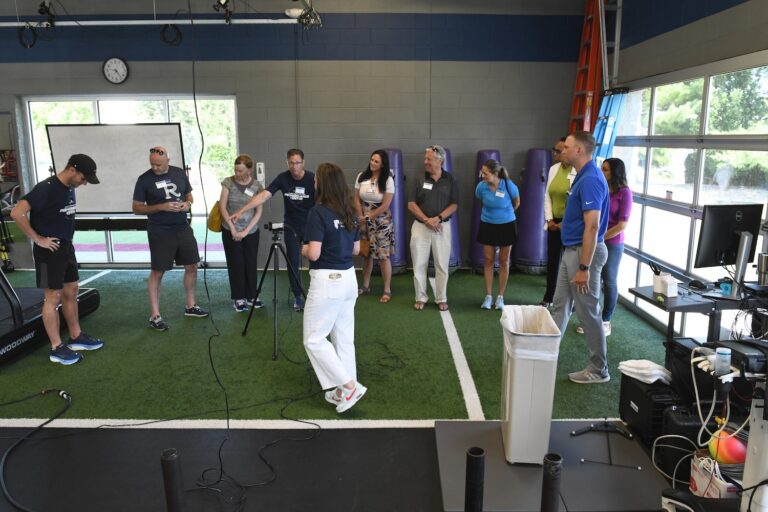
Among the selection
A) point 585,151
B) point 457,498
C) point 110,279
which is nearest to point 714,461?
point 457,498

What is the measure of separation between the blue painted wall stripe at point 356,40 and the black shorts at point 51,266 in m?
3.82

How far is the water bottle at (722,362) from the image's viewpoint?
91.3 inches

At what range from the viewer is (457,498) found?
2.66 m

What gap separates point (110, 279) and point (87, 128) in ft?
6.41

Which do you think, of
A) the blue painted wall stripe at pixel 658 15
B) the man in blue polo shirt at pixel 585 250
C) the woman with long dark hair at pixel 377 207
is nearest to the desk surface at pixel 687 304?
the man in blue polo shirt at pixel 585 250

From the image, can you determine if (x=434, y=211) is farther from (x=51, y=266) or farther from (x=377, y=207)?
(x=51, y=266)

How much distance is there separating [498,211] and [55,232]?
3.75 meters

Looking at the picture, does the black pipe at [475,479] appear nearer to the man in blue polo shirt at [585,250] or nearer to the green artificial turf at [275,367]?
the green artificial turf at [275,367]

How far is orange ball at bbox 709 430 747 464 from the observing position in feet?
8.54

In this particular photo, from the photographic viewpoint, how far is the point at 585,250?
3615mm

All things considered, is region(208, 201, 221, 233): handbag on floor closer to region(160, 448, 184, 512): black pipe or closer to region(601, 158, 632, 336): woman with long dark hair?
region(601, 158, 632, 336): woman with long dark hair

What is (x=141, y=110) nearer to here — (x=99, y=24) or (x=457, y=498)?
(x=99, y=24)

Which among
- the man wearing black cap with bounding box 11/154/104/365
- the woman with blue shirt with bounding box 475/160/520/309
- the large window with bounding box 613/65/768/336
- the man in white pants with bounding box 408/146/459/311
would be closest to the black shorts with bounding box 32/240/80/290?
the man wearing black cap with bounding box 11/154/104/365

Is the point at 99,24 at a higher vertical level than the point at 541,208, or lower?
higher
